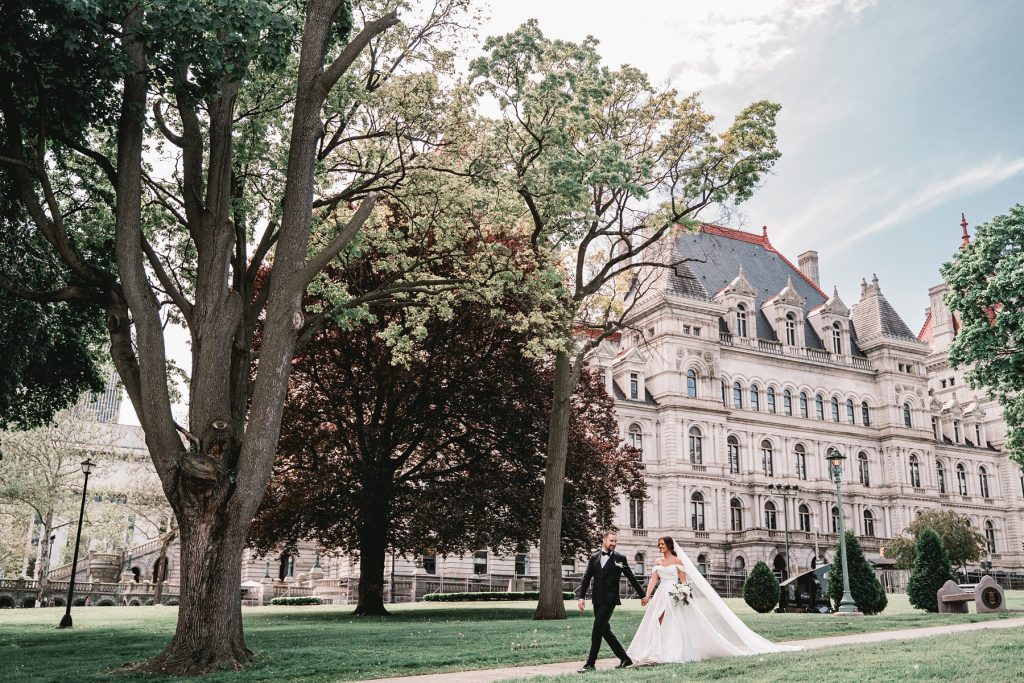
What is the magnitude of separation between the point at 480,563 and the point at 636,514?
11.8 metres

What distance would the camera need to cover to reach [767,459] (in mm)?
64062

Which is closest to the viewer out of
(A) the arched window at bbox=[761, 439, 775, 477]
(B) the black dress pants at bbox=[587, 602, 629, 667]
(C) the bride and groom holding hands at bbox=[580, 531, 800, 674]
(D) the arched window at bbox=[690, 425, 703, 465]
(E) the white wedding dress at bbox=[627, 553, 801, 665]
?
(B) the black dress pants at bbox=[587, 602, 629, 667]

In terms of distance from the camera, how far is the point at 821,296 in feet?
246

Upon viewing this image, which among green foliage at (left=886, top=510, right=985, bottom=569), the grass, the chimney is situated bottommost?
the grass

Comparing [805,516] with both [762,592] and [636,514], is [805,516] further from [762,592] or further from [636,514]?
[762,592]

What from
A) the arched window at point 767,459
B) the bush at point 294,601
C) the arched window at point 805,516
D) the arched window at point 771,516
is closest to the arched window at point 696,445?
the arched window at point 767,459

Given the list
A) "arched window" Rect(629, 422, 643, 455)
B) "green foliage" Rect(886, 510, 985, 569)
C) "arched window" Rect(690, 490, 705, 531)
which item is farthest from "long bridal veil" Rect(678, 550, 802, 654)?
"arched window" Rect(690, 490, 705, 531)

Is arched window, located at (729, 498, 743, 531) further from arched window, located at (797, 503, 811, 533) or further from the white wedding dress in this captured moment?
the white wedding dress

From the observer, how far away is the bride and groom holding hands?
10878 mm

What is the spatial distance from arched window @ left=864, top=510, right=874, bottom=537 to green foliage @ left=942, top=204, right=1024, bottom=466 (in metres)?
38.2

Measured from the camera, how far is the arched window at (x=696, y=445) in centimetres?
6028

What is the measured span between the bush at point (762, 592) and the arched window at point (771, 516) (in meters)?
36.0

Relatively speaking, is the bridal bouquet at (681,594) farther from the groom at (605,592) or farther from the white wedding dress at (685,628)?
the groom at (605,592)

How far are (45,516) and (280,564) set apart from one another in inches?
617
